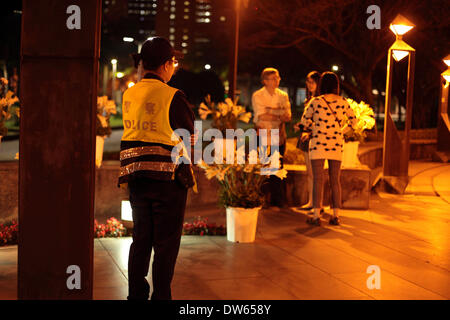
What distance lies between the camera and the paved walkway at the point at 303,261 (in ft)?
17.6

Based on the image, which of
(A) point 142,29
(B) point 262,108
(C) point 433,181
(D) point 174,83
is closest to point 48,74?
(D) point 174,83

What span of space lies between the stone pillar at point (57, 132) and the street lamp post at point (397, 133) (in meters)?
8.54

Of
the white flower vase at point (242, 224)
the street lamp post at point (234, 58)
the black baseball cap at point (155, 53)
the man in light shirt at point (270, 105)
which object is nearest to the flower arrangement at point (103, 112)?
the man in light shirt at point (270, 105)

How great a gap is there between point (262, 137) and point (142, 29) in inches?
1901

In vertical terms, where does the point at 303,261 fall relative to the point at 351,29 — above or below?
below

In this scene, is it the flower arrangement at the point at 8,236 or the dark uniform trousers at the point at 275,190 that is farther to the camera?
the dark uniform trousers at the point at 275,190

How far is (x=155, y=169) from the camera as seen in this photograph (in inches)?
176

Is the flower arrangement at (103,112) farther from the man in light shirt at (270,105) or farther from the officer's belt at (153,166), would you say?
the officer's belt at (153,166)

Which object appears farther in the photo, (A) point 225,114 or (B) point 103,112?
(B) point 103,112

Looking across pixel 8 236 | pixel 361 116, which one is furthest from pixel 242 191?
pixel 361 116

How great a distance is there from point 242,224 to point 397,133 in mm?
5726

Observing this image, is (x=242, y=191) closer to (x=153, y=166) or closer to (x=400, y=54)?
(x=153, y=166)

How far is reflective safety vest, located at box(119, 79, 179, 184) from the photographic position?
176 inches

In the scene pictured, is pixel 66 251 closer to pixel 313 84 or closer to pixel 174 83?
pixel 174 83
